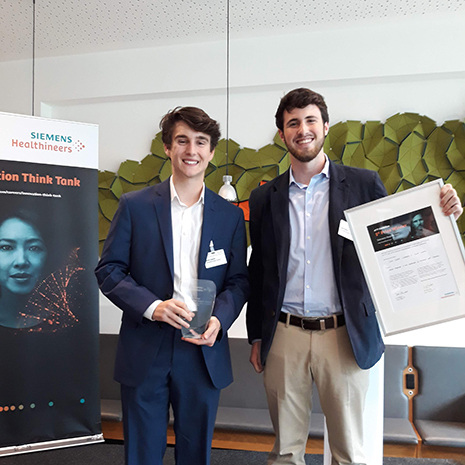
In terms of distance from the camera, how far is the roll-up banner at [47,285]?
2.76 meters

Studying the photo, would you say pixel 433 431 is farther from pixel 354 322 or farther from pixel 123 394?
pixel 123 394

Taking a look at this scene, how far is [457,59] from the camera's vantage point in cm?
370

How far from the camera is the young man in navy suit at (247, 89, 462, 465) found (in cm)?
200

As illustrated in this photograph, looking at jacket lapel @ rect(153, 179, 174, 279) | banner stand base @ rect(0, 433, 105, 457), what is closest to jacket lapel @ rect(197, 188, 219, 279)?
jacket lapel @ rect(153, 179, 174, 279)

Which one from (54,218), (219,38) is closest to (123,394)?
(54,218)

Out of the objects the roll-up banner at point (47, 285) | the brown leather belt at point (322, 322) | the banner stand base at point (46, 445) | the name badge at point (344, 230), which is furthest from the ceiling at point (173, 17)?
the banner stand base at point (46, 445)

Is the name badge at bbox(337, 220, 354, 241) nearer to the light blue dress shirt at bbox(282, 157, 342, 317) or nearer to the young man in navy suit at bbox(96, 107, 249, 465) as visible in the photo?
the light blue dress shirt at bbox(282, 157, 342, 317)

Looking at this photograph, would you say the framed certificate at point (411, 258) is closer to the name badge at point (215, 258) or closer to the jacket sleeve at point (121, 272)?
the name badge at point (215, 258)

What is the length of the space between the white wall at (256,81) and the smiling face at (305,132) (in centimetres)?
207

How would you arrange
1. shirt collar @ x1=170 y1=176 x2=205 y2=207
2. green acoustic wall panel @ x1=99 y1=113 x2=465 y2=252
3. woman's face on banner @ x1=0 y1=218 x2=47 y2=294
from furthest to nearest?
green acoustic wall panel @ x1=99 y1=113 x2=465 y2=252, woman's face on banner @ x1=0 y1=218 x2=47 y2=294, shirt collar @ x1=170 y1=176 x2=205 y2=207

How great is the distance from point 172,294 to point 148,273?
14cm

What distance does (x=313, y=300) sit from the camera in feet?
6.63

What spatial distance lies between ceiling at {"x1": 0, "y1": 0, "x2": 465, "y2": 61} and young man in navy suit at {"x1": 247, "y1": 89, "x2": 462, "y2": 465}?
2.01m

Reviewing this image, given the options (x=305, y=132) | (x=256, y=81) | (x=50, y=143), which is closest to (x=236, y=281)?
(x=305, y=132)
